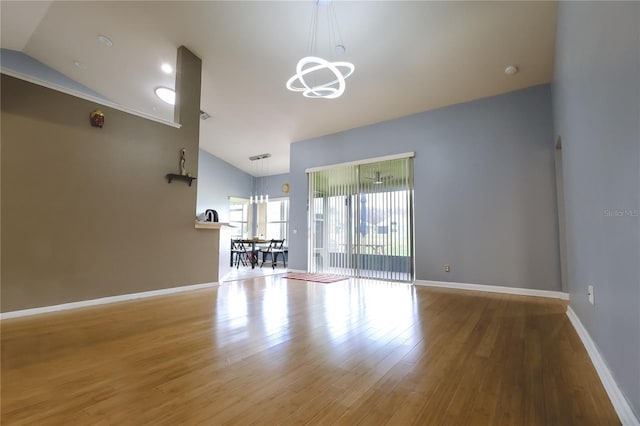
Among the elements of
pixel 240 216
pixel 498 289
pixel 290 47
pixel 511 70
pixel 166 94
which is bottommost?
pixel 498 289

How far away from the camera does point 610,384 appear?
1.55 meters

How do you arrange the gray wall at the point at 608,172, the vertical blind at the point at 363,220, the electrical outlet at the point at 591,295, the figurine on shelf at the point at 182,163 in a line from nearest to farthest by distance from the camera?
the gray wall at the point at 608,172
the electrical outlet at the point at 591,295
the figurine on shelf at the point at 182,163
the vertical blind at the point at 363,220

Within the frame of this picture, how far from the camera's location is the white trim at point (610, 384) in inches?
50.3

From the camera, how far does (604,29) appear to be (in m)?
1.60

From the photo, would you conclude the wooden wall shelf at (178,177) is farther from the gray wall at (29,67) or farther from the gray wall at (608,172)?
the gray wall at (608,172)

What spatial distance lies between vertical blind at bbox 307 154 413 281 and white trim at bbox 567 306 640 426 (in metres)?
3.12

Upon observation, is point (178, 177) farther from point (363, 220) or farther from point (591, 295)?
point (591, 295)

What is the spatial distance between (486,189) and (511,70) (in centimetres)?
172

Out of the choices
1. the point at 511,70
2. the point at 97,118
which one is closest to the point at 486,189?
the point at 511,70

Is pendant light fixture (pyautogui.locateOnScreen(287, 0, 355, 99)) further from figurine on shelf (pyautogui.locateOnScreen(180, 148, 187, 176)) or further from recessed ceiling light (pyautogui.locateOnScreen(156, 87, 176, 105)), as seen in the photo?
recessed ceiling light (pyautogui.locateOnScreen(156, 87, 176, 105))

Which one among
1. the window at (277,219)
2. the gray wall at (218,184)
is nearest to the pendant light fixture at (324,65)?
the gray wall at (218,184)

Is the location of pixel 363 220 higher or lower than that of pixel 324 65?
lower

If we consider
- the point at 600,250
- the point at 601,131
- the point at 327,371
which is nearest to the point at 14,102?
the point at 327,371

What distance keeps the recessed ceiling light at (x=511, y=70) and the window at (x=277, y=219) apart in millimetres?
7150
